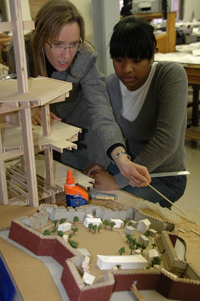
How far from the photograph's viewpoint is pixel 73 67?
5.15ft

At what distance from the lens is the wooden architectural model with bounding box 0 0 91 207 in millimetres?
1074

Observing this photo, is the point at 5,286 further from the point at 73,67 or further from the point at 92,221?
the point at 73,67

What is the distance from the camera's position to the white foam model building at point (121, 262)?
94cm

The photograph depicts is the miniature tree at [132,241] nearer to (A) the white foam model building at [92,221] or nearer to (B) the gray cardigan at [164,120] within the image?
(A) the white foam model building at [92,221]

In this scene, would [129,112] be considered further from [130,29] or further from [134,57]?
[130,29]

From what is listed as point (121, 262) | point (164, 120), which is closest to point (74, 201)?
point (121, 262)

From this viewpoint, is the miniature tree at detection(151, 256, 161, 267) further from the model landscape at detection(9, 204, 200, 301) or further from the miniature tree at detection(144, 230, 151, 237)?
the miniature tree at detection(144, 230, 151, 237)

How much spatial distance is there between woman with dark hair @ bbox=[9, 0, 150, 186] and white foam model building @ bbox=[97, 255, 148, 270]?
467 millimetres

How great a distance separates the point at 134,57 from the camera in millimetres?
1493

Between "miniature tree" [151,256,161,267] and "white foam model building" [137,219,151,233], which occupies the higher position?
"white foam model building" [137,219,151,233]

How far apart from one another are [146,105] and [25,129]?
0.75 meters

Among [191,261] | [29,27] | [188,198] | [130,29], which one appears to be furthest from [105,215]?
[188,198]

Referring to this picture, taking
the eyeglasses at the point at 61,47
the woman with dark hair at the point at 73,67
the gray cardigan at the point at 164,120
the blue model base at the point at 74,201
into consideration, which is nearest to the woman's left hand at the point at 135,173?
the woman with dark hair at the point at 73,67

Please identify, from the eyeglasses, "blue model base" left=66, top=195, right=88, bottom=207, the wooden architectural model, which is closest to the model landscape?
"blue model base" left=66, top=195, right=88, bottom=207
